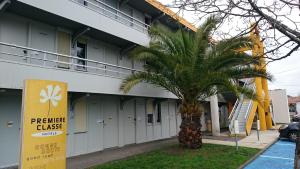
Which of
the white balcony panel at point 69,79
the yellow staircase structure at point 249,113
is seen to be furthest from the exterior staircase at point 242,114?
the white balcony panel at point 69,79

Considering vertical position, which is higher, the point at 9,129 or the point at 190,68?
the point at 190,68

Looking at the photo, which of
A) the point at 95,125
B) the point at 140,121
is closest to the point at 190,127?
the point at 140,121

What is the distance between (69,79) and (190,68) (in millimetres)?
5846

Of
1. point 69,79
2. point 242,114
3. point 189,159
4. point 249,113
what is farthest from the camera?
point 242,114

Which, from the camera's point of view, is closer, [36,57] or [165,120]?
[36,57]

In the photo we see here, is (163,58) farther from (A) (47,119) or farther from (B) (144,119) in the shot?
(A) (47,119)

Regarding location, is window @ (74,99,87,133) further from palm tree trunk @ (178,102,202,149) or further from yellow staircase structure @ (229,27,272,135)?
yellow staircase structure @ (229,27,272,135)

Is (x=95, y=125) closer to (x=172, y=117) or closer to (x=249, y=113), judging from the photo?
(x=172, y=117)

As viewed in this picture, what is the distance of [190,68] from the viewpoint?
13.3 m

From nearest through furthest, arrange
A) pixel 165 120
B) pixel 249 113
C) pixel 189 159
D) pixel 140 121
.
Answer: pixel 189 159
pixel 140 121
pixel 165 120
pixel 249 113

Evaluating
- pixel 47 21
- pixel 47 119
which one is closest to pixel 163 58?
pixel 47 21

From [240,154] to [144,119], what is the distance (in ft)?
25.5

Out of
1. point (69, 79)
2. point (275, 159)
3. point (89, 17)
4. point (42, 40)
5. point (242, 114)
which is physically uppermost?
point (89, 17)

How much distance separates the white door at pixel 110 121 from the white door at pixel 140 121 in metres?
2.14
